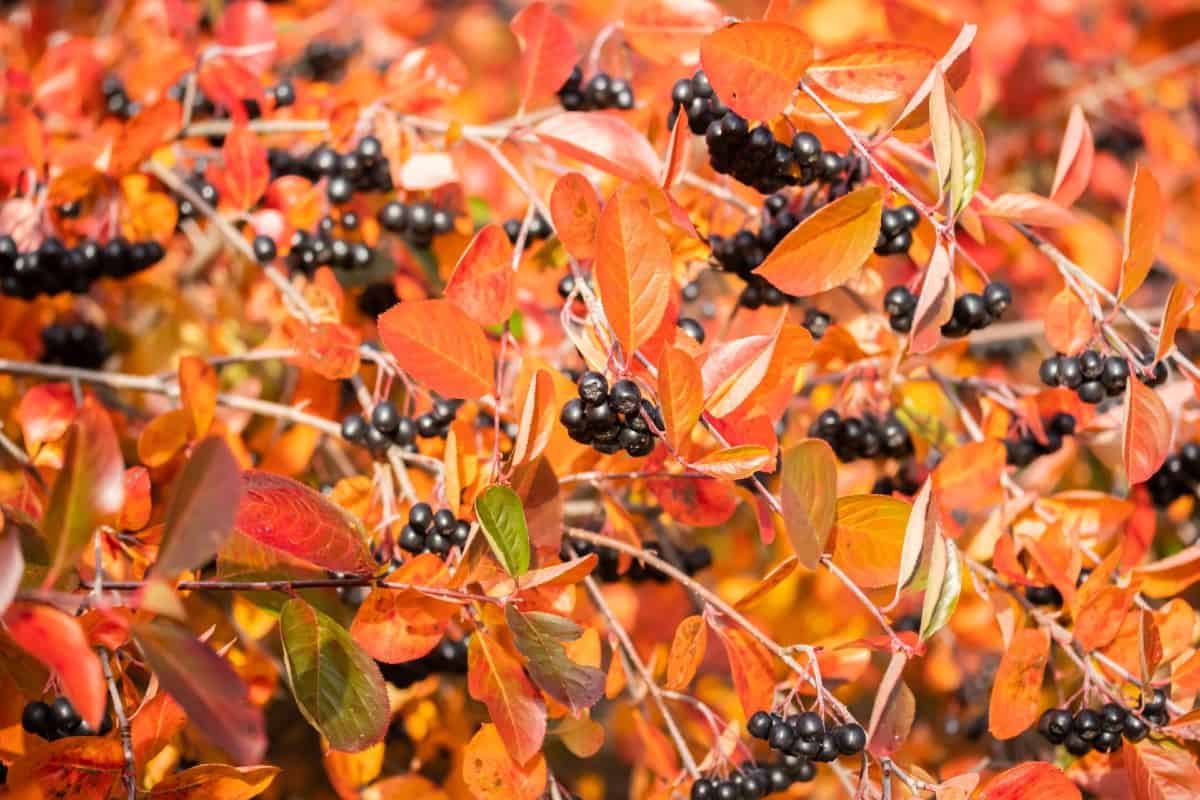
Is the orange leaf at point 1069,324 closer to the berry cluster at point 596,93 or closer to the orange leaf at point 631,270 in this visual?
the orange leaf at point 631,270

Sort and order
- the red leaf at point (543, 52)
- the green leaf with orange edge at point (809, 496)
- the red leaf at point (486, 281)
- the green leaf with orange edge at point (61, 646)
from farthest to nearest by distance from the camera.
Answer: the red leaf at point (543, 52)
the red leaf at point (486, 281)
the green leaf with orange edge at point (809, 496)
the green leaf with orange edge at point (61, 646)

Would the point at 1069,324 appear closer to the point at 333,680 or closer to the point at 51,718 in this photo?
the point at 333,680

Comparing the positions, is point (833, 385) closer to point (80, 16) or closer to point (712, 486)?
point (712, 486)

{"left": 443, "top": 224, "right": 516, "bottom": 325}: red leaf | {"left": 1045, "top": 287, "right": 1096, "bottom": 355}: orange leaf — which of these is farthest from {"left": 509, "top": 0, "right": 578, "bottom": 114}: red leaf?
{"left": 1045, "top": 287, "right": 1096, "bottom": 355}: orange leaf

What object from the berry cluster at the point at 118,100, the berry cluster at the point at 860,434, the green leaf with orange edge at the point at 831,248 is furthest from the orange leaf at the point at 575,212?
the berry cluster at the point at 118,100

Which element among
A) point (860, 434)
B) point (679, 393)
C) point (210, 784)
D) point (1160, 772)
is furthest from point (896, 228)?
point (210, 784)

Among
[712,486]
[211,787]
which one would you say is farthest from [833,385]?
[211,787]
